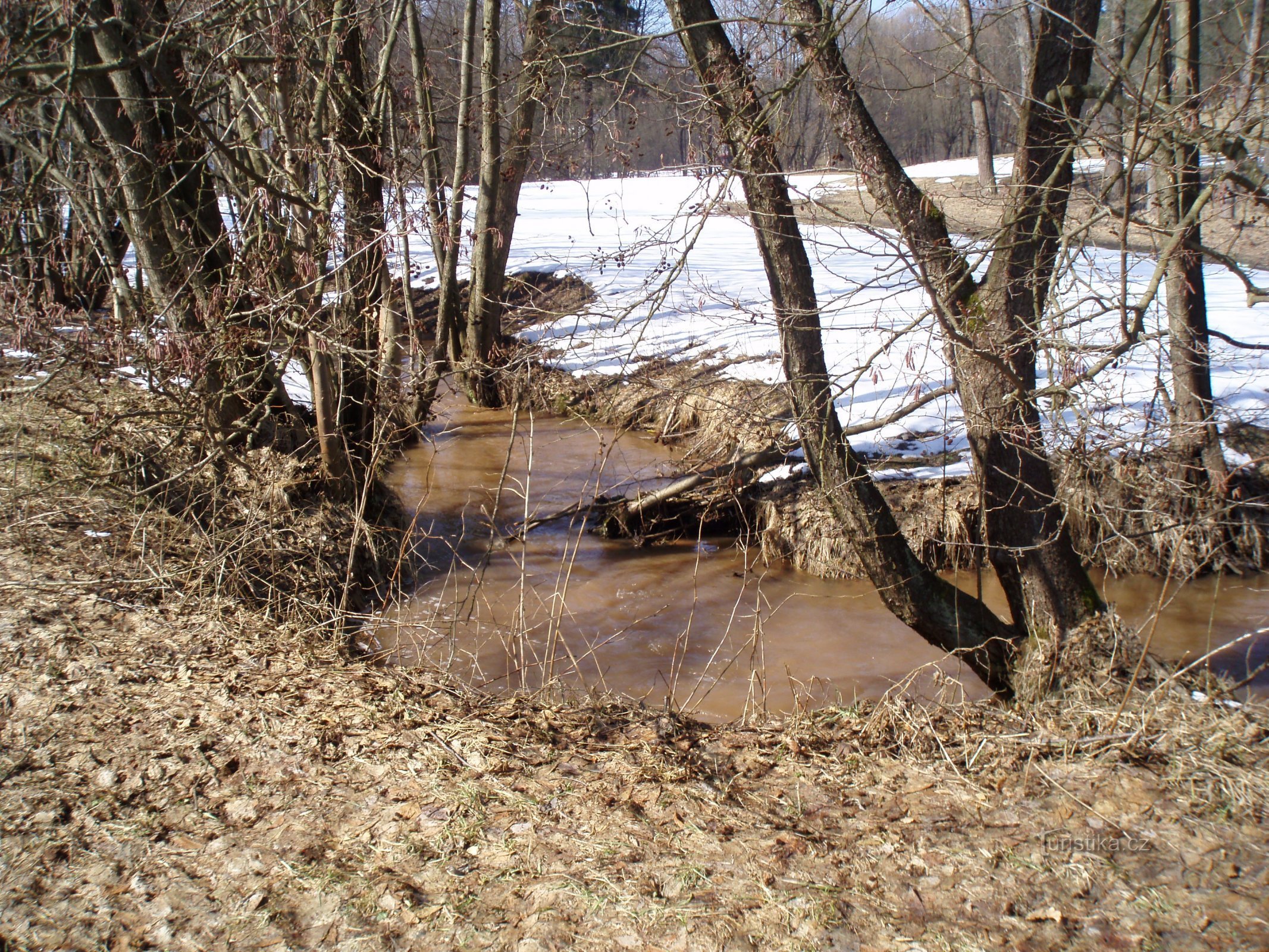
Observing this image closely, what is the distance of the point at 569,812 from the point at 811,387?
2.90m

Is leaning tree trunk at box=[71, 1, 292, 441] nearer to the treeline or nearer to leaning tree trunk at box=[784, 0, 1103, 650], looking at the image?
the treeline

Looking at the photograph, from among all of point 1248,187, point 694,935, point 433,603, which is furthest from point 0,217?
point 1248,187

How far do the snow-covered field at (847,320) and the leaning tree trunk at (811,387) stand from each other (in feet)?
0.53

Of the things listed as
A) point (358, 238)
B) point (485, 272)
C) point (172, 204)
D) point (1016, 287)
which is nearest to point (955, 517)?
point (1016, 287)

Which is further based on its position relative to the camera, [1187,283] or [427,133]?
Answer: [427,133]

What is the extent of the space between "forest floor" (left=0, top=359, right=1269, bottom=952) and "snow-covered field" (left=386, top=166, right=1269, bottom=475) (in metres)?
1.63

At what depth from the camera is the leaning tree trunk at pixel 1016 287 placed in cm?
486

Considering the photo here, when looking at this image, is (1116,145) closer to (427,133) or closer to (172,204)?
(172,204)

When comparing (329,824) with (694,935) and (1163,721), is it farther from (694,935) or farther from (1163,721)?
(1163,721)

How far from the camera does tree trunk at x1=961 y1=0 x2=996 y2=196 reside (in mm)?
4641

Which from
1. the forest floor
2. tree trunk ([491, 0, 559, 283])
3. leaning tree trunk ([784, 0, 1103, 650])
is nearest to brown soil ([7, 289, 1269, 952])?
the forest floor

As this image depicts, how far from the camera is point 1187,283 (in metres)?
6.08

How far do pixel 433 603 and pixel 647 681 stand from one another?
1.54 metres

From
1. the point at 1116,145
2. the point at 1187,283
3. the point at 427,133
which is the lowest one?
the point at 1187,283
